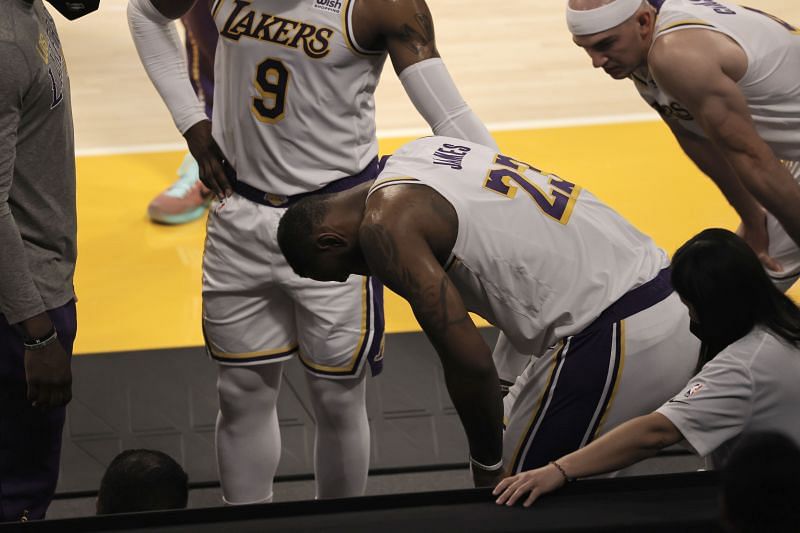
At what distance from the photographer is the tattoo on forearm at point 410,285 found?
2.55m

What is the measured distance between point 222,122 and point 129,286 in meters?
2.25

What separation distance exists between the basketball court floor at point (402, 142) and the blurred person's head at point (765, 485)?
11.5 feet

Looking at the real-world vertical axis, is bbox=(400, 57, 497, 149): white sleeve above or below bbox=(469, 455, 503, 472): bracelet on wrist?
above

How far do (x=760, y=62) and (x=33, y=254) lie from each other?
2.14 meters

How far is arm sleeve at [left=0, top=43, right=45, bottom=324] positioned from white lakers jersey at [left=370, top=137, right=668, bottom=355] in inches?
35.6

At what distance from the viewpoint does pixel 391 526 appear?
1759 millimetres

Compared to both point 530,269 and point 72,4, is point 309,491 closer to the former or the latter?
point 530,269

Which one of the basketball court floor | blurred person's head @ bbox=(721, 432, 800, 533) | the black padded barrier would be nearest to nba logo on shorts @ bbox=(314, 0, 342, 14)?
the black padded barrier

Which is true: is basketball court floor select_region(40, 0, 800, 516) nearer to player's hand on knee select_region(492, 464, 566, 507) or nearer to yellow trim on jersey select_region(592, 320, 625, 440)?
yellow trim on jersey select_region(592, 320, 625, 440)

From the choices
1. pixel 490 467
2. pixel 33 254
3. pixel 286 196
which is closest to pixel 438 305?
pixel 490 467

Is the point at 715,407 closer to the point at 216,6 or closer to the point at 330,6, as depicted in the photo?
the point at 330,6

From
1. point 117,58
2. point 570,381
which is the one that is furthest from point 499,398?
point 117,58

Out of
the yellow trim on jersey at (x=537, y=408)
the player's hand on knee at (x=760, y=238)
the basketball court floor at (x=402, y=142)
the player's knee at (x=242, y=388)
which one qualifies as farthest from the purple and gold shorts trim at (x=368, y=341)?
the basketball court floor at (x=402, y=142)

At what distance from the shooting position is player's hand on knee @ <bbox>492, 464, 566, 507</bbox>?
186cm
